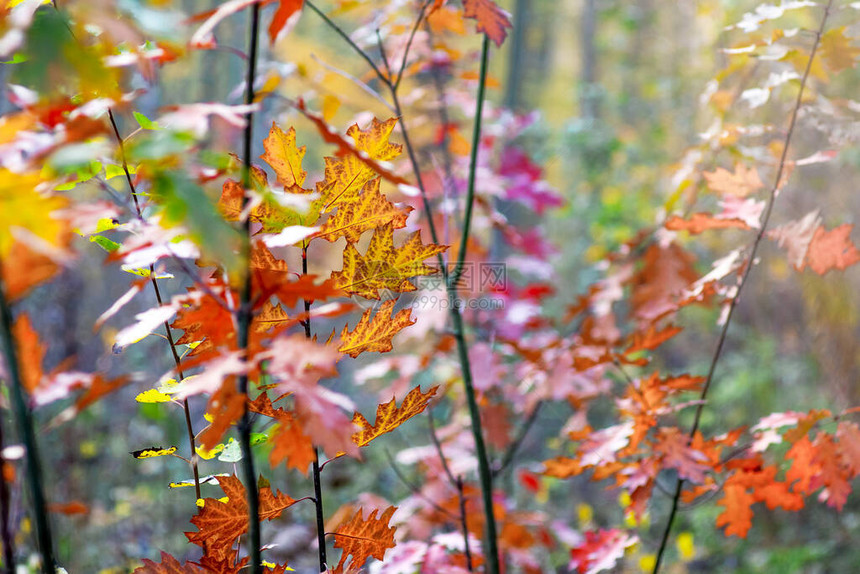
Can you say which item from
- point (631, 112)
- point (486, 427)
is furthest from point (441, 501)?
point (631, 112)

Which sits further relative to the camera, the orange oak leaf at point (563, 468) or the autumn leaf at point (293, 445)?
the orange oak leaf at point (563, 468)

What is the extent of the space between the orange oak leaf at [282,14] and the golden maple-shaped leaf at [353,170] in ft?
0.49

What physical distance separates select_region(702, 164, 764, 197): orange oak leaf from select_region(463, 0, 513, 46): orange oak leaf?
1.81 ft

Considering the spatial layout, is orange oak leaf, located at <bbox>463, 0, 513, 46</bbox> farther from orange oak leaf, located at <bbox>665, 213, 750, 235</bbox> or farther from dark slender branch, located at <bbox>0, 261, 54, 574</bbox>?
dark slender branch, located at <bbox>0, 261, 54, 574</bbox>

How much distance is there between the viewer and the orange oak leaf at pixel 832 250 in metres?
1.25

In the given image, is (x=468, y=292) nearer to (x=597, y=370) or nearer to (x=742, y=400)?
(x=597, y=370)

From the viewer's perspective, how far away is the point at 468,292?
2447 millimetres

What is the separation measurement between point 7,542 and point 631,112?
37.2 ft

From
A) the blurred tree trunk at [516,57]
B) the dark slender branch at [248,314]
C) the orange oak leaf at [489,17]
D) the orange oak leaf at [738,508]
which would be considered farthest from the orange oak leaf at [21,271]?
the blurred tree trunk at [516,57]

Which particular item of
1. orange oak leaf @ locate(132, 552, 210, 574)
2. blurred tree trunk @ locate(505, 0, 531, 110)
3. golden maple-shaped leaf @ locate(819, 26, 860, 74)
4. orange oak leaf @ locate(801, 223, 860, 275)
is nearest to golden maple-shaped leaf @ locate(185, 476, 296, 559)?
orange oak leaf @ locate(132, 552, 210, 574)

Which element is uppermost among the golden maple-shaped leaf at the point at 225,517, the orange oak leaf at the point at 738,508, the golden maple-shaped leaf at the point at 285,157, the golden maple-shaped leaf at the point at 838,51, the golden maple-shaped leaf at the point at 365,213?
the golden maple-shaped leaf at the point at 838,51

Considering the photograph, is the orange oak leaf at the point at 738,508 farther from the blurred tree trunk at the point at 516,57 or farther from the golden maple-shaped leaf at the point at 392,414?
the blurred tree trunk at the point at 516,57

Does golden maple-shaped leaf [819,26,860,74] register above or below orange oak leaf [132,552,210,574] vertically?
above

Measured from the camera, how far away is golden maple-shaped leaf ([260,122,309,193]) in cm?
81
